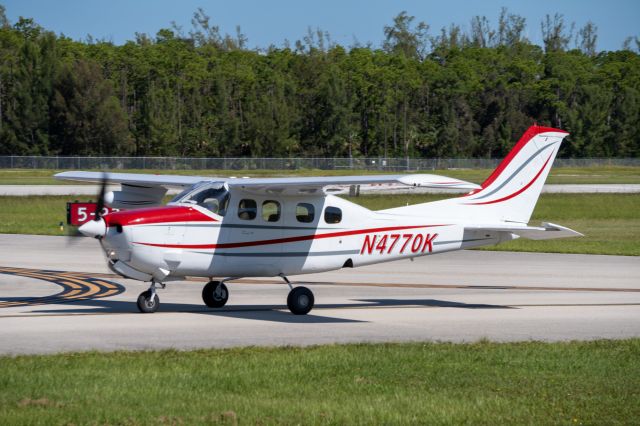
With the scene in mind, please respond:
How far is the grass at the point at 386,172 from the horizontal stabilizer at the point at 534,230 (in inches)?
2113

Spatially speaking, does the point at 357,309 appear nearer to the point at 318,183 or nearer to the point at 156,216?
the point at 318,183

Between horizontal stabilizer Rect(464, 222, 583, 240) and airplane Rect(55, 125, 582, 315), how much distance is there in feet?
0.09

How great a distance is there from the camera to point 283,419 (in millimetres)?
10023

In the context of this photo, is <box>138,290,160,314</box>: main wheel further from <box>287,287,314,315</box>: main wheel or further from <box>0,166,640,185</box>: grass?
<box>0,166,640,185</box>: grass

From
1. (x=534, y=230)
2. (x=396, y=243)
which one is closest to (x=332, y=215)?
(x=396, y=243)

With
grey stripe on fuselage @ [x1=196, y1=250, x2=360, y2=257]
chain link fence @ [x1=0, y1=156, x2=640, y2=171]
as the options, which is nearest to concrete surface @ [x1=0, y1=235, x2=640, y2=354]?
grey stripe on fuselage @ [x1=196, y1=250, x2=360, y2=257]

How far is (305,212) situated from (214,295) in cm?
238

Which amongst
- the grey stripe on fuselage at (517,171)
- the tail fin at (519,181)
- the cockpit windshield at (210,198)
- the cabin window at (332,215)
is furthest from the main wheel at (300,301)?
the grey stripe on fuselage at (517,171)

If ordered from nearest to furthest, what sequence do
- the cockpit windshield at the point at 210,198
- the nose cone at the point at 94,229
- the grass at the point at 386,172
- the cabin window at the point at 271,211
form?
the nose cone at the point at 94,229 → the cockpit windshield at the point at 210,198 → the cabin window at the point at 271,211 → the grass at the point at 386,172

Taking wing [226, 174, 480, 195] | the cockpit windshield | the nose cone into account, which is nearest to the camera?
wing [226, 174, 480, 195]

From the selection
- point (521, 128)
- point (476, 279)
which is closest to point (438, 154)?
point (521, 128)

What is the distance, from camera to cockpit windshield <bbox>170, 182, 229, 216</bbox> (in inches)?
707

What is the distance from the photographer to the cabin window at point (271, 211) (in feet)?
60.6

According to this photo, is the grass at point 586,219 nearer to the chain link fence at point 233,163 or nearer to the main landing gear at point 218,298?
the main landing gear at point 218,298
